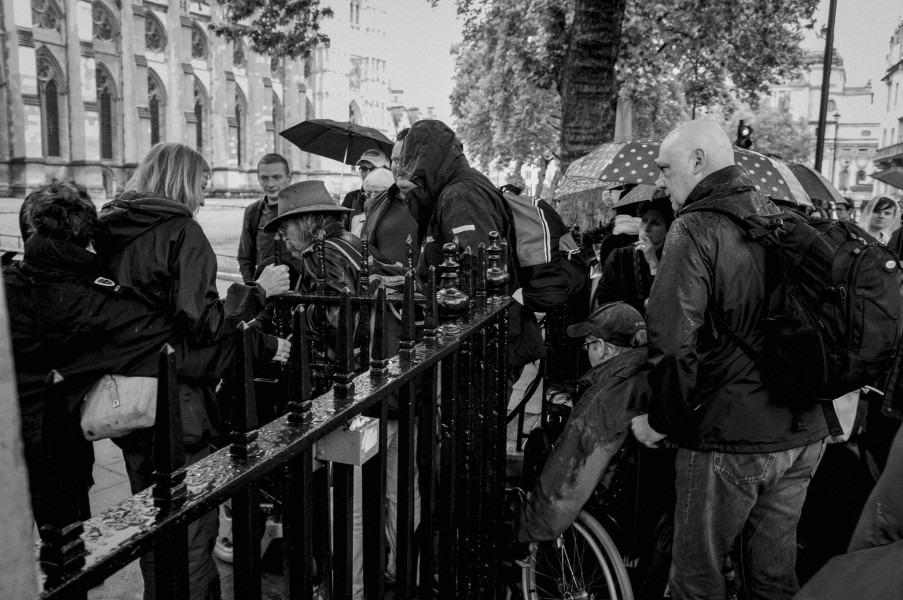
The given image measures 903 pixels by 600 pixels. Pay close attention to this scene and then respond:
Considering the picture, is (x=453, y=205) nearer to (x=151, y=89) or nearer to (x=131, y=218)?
(x=131, y=218)

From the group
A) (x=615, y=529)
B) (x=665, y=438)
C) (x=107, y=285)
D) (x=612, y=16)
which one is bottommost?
(x=615, y=529)

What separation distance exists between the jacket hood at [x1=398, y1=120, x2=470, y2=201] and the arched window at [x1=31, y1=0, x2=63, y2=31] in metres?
38.9

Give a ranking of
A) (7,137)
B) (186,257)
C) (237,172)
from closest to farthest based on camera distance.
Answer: (186,257), (7,137), (237,172)

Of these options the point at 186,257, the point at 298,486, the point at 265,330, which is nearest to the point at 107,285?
the point at 186,257

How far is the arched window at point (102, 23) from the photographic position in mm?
37375

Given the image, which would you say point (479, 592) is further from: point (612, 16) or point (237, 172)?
point (237, 172)

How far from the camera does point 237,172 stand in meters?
44.9

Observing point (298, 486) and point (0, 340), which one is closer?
point (0, 340)

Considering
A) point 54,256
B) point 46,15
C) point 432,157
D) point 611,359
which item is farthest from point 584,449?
point 46,15

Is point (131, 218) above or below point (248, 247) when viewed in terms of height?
above

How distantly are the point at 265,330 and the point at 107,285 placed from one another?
1.07 metres

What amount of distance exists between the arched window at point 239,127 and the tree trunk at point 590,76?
4074 centimetres

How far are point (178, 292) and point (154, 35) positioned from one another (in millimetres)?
44104

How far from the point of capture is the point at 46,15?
34906mm
